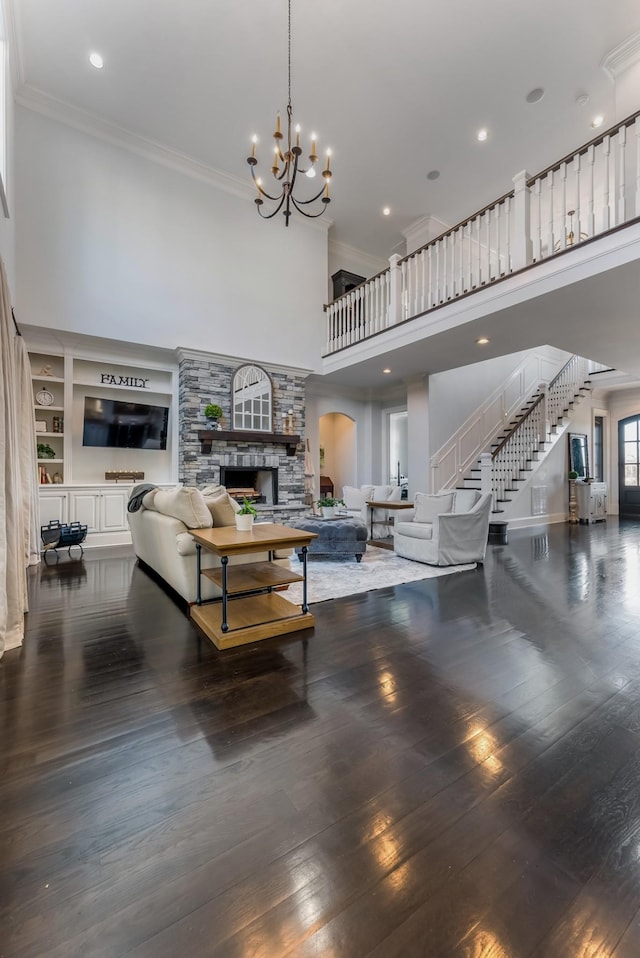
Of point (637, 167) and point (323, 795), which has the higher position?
point (637, 167)

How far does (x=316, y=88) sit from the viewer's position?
5488 millimetres

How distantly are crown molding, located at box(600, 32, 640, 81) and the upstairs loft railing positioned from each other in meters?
1.08

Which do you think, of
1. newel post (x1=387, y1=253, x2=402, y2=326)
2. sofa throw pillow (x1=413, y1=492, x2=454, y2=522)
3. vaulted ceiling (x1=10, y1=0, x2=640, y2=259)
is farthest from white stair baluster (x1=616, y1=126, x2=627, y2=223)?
sofa throw pillow (x1=413, y1=492, x2=454, y2=522)

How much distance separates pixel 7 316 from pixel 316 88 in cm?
529

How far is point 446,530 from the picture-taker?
16.4 ft

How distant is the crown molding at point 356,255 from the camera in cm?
925

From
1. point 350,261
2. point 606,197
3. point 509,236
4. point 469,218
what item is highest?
point 350,261

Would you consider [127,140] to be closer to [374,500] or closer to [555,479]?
[374,500]

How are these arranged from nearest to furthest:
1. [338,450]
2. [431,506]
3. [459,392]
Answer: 1. [431,506]
2. [459,392]
3. [338,450]

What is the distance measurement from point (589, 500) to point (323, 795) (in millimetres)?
9549

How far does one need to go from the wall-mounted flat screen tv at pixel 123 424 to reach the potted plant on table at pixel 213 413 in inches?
30.0

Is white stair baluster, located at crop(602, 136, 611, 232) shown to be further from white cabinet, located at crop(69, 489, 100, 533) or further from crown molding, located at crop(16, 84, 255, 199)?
white cabinet, located at crop(69, 489, 100, 533)

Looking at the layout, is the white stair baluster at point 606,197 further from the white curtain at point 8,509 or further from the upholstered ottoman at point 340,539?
the white curtain at point 8,509

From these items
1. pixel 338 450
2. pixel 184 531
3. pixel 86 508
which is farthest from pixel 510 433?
pixel 86 508
